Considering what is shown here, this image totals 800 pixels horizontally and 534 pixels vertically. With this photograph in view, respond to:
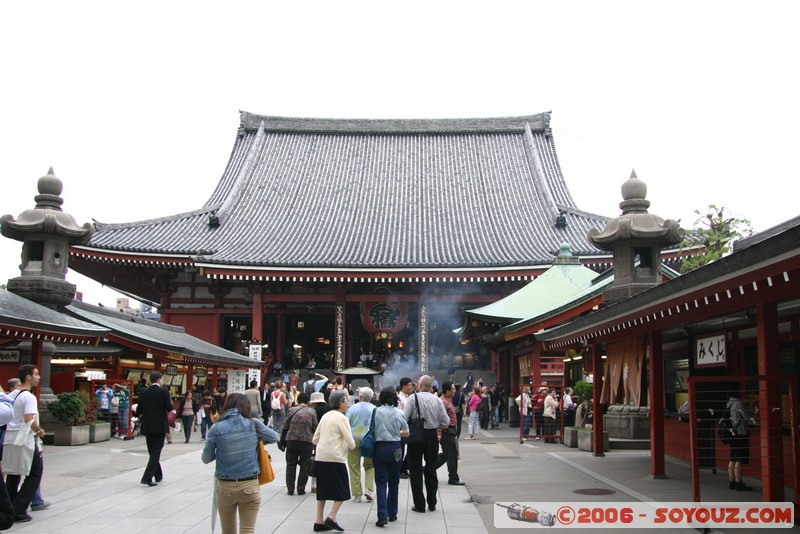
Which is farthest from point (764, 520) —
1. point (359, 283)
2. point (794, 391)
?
point (359, 283)

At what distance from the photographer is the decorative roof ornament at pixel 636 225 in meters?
17.3

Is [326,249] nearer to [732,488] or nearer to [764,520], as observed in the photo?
[732,488]

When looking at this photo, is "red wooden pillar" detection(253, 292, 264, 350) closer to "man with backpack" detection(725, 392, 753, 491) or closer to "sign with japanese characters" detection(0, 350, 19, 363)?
"sign with japanese characters" detection(0, 350, 19, 363)

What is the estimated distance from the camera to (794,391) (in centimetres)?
866

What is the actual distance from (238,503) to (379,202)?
31.3 m

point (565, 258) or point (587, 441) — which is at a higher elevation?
point (565, 258)

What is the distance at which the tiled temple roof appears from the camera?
3095 centimetres

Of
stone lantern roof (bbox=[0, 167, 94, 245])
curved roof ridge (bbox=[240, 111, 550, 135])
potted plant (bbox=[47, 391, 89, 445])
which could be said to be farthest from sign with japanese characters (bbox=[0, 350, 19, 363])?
curved roof ridge (bbox=[240, 111, 550, 135])

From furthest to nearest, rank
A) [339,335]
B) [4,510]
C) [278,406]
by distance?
1. [339,335]
2. [278,406]
3. [4,510]

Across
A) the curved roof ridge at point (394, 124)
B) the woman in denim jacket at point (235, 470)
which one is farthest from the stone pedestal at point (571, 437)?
the curved roof ridge at point (394, 124)

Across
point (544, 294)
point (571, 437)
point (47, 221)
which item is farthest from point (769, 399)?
point (47, 221)

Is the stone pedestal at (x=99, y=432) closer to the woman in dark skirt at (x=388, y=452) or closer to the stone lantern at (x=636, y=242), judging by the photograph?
the woman in dark skirt at (x=388, y=452)

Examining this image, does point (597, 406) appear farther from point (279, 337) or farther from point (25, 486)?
point (279, 337)

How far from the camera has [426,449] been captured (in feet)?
32.0
